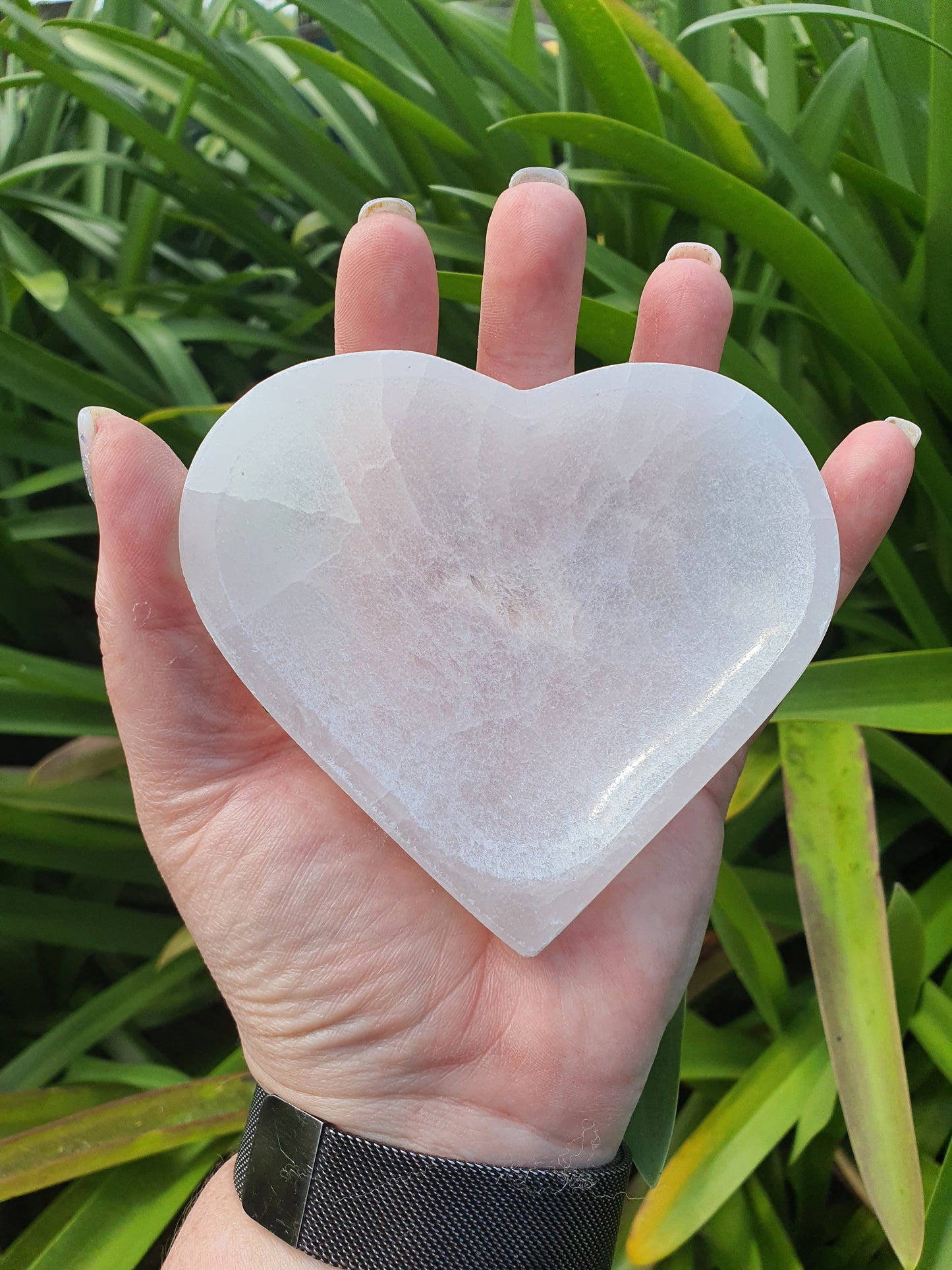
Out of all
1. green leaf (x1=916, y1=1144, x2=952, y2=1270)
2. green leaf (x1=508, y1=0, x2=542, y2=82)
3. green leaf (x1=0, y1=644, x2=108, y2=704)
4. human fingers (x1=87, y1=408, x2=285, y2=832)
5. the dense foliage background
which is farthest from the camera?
green leaf (x1=508, y1=0, x2=542, y2=82)

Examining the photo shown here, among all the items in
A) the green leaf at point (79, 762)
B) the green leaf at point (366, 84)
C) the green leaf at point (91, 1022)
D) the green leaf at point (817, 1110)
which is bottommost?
the green leaf at point (91, 1022)

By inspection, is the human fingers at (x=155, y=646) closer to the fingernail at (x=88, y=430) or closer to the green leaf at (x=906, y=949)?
the fingernail at (x=88, y=430)

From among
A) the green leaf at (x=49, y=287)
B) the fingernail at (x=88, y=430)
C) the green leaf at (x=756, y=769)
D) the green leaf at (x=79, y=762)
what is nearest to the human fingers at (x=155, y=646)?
the fingernail at (x=88, y=430)

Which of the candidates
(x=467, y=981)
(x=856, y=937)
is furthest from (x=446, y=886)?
(x=856, y=937)

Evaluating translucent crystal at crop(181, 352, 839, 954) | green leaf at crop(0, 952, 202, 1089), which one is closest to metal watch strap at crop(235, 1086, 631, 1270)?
translucent crystal at crop(181, 352, 839, 954)

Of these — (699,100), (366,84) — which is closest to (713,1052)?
(699,100)

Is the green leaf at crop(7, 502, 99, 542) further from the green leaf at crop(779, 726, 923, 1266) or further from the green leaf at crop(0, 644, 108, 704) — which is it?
the green leaf at crop(779, 726, 923, 1266)

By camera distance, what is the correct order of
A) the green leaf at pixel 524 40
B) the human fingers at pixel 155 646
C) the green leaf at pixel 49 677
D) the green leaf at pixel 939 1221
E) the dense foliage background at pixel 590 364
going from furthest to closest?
the green leaf at pixel 524 40 < the green leaf at pixel 49 677 < the dense foliage background at pixel 590 364 < the green leaf at pixel 939 1221 < the human fingers at pixel 155 646

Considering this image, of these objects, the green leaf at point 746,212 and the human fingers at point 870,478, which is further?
the green leaf at point 746,212
